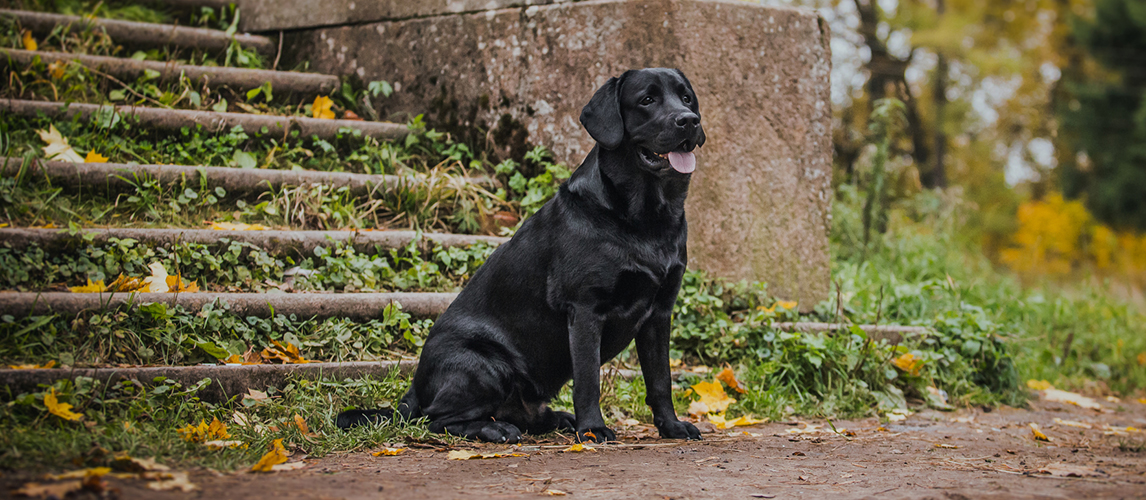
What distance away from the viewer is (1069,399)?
4758 millimetres

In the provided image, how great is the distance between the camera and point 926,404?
4.23 metres

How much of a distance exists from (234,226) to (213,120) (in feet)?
3.48

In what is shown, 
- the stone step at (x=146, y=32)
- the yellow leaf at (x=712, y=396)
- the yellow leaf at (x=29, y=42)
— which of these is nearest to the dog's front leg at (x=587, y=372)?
the yellow leaf at (x=712, y=396)

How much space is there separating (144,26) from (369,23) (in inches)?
61.2

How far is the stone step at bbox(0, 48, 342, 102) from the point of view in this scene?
4.89m

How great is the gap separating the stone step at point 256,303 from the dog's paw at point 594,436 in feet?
4.25

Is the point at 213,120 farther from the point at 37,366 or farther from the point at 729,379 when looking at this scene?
the point at 729,379

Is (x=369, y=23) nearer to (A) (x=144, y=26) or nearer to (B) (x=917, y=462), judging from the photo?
(A) (x=144, y=26)

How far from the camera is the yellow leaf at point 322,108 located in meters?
5.39

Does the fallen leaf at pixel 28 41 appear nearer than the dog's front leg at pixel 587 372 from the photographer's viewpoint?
No

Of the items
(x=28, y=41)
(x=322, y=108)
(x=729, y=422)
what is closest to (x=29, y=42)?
(x=28, y=41)

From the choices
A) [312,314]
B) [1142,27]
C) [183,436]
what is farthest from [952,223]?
[1142,27]

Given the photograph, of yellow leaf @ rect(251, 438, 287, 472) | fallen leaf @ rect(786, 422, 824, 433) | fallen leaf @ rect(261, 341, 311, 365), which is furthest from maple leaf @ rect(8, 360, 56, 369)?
fallen leaf @ rect(786, 422, 824, 433)

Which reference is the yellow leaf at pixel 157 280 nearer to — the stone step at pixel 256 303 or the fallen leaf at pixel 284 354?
the stone step at pixel 256 303
